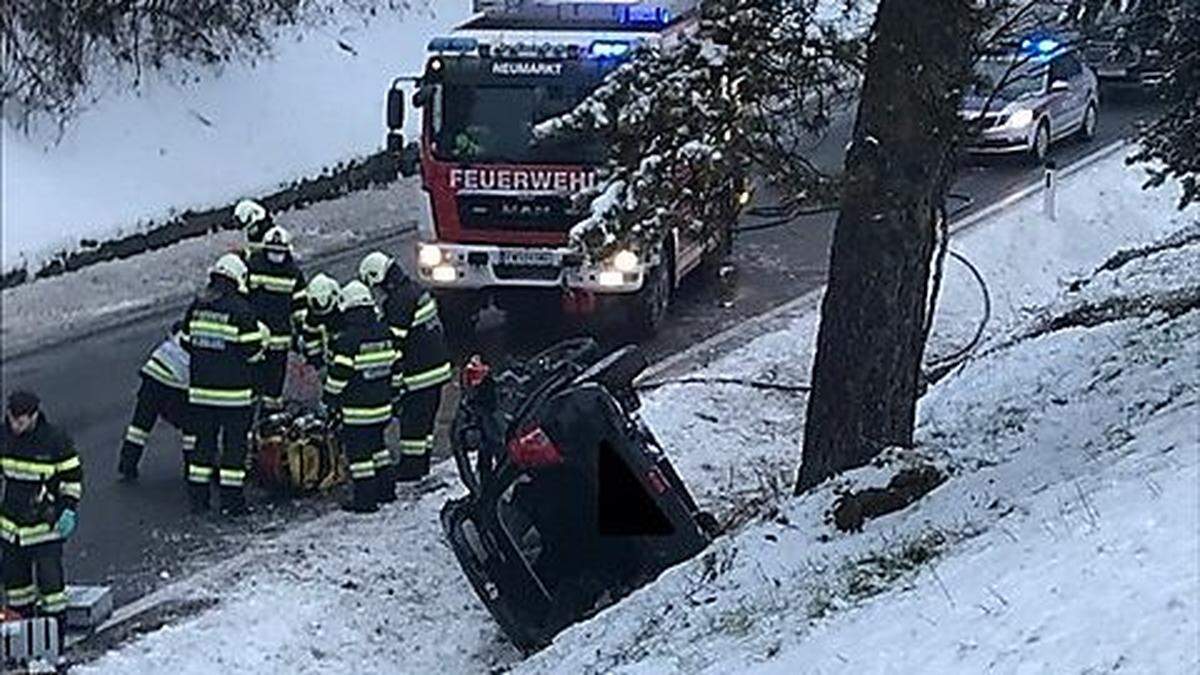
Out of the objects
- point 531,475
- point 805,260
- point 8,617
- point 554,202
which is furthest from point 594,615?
point 805,260

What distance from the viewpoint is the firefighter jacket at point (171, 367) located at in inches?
482

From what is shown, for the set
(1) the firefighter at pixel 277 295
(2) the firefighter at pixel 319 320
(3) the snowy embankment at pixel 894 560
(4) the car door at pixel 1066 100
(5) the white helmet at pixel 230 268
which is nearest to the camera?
(3) the snowy embankment at pixel 894 560

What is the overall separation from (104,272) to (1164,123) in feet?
24.9

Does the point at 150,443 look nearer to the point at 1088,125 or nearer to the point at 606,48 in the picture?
the point at 606,48

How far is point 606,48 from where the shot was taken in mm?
15891

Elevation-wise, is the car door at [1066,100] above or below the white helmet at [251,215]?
below

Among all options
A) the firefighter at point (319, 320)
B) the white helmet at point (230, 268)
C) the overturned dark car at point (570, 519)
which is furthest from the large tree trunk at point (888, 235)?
the firefighter at point (319, 320)

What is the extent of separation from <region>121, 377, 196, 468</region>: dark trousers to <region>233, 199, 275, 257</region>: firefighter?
112cm

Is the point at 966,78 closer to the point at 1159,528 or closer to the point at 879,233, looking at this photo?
the point at 879,233

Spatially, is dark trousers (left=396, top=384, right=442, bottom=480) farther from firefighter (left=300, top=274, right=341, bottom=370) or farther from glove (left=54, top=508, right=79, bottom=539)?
glove (left=54, top=508, right=79, bottom=539)

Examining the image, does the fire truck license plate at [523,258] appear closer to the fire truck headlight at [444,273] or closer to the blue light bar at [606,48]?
the fire truck headlight at [444,273]

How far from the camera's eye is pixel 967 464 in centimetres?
880

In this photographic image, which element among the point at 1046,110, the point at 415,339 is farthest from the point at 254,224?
the point at 1046,110

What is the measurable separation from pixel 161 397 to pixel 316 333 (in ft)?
4.10
